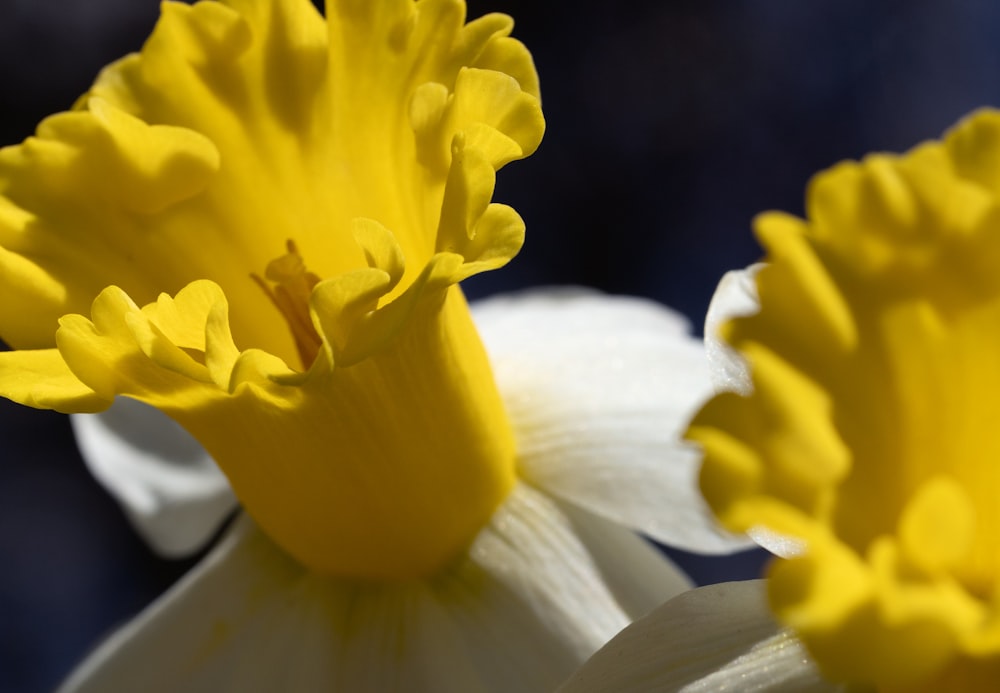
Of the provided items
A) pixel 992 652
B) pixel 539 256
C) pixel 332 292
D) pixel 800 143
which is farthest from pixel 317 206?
pixel 800 143

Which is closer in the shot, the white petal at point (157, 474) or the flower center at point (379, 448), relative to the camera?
the flower center at point (379, 448)

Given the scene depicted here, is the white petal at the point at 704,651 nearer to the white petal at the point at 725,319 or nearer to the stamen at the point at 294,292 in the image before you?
A: the white petal at the point at 725,319

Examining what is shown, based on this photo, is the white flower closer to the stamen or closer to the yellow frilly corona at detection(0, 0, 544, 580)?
the yellow frilly corona at detection(0, 0, 544, 580)

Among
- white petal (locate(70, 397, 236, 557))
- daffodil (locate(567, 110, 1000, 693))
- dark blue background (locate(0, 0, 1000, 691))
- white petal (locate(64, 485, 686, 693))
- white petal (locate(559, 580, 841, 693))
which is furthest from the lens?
dark blue background (locate(0, 0, 1000, 691))

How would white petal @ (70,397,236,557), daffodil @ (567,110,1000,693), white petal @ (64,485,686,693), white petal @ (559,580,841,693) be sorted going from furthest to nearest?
1. white petal @ (70,397,236,557)
2. white petal @ (64,485,686,693)
3. white petal @ (559,580,841,693)
4. daffodil @ (567,110,1000,693)

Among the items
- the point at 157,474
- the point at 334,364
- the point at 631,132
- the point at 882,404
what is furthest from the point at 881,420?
the point at 631,132

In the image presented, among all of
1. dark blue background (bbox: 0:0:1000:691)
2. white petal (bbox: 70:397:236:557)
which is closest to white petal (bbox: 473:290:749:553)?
white petal (bbox: 70:397:236:557)

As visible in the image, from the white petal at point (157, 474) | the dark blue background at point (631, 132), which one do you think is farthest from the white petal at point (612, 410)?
the dark blue background at point (631, 132)

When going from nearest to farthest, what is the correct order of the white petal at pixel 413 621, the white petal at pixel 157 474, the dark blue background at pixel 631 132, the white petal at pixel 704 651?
the white petal at pixel 704 651 < the white petal at pixel 413 621 < the white petal at pixel 157 474 < the dark blue background at pixel 631 132
